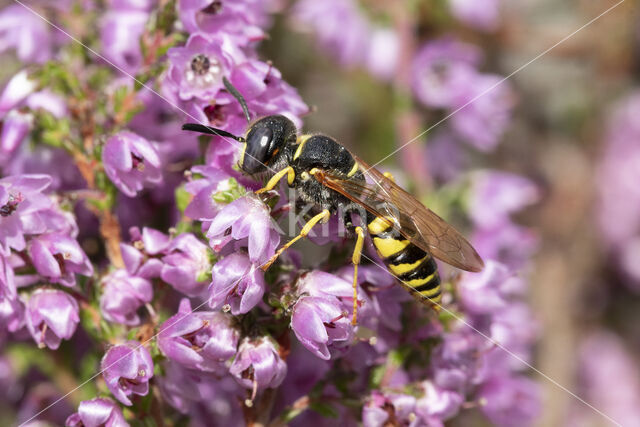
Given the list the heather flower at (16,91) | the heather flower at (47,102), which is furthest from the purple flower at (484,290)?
the heather flower at (16,91)

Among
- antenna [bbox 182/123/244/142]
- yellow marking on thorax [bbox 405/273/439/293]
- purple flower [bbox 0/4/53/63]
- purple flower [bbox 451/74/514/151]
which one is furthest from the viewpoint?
purple flower [bbox 451/74/514/151]

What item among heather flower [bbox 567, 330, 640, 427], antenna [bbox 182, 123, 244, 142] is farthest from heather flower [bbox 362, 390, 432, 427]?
heather flower [bbox 567, 330, 640, 427]

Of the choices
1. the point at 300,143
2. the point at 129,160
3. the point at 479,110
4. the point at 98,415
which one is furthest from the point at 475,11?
the point at 98,415

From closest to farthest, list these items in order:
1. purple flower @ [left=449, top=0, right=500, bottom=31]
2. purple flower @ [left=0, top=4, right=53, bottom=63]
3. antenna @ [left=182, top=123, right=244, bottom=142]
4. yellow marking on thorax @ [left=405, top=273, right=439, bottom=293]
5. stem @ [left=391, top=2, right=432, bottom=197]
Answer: antenna @ [left=182, top=123, right=244, bottom=142] < yellow marking on thorax @ [left=405, top=273, right=439, bottom=293] < purple flower @ [left=0, top=4, right=53, bottom=63] < stem @ [left=391, top=2, right=432, bottom=197] < purple flower @ [left=449, top=0, right=500, bottom=31]

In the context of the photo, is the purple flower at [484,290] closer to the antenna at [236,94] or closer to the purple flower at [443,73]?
the antenna at [236,94]

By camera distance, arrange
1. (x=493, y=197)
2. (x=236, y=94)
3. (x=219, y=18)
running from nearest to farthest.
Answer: (x=236, y=94)
(x=219, y=18)
(x=493, y=197)

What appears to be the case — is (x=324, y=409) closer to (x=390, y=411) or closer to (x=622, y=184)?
(x=390, y=411)

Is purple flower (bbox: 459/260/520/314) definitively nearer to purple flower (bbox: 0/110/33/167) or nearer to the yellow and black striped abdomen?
the yellow and black striped abdomen
